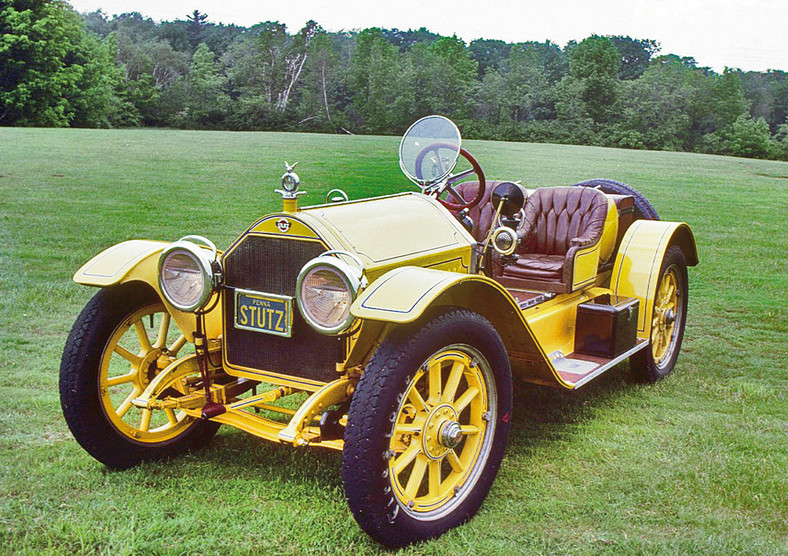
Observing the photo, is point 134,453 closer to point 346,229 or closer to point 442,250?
point 346,229

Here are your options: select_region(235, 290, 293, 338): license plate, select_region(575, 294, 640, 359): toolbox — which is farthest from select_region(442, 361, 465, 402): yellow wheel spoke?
select_region(575, 294, 640, 359): toolbox

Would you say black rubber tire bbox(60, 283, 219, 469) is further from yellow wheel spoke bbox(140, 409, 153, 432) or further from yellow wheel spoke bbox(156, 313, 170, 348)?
yellow wheel spoke bbox(156, 313, 170, 348)

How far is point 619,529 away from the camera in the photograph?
3.42 m

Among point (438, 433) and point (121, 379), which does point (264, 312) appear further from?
point (438, 433)

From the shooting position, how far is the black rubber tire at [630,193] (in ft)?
20.0

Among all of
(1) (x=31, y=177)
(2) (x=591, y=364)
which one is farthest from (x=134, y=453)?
(1) (x=31, y=177)

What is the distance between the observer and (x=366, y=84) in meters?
21.4

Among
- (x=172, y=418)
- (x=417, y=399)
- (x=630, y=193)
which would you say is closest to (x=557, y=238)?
(x=630, y=193)

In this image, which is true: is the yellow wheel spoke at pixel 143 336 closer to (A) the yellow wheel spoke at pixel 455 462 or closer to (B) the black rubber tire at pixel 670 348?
(A) the yellow wheel spoke at pixel 455 462

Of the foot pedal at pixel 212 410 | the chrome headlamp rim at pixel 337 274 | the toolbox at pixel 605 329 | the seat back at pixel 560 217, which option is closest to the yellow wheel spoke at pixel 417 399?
the chrome headlamp rim at pixel 337 274

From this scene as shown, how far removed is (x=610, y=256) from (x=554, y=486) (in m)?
2.41

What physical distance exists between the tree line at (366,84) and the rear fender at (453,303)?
16.9m

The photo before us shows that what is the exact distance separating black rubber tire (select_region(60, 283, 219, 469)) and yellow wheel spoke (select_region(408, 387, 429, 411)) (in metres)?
1.42

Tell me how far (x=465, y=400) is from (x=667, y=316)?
2.83m
